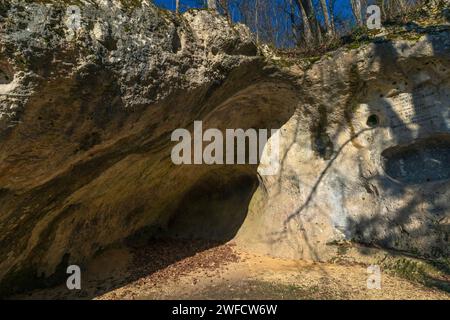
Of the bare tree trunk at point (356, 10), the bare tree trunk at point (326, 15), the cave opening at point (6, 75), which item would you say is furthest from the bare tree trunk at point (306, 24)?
the cave opening at point (6, 75)

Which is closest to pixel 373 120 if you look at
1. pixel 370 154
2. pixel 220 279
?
pixel 370 154

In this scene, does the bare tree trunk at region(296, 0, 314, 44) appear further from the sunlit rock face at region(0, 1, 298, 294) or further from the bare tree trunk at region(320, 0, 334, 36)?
the sunlit rock face at region(0, 1, 298, 294)

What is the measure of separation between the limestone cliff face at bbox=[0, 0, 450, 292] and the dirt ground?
1.58ft

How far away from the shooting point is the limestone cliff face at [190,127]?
3.46 meters

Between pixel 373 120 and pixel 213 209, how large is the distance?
4.52 metres

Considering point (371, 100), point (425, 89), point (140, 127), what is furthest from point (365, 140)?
point (140, 127)

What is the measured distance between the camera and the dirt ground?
4.36 metres

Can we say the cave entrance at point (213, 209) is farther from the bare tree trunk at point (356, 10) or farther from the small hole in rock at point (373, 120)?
the bare tree trunk at point (356, 10)

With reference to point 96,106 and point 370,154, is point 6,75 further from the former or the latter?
point 370,154

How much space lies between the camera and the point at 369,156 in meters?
6.20

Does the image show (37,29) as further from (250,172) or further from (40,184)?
(250,172)

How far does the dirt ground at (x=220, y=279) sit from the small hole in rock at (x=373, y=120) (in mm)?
2661

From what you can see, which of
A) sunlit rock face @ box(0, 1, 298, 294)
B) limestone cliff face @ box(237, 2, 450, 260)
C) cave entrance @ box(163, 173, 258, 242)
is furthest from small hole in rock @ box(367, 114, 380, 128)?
cave entrance @ box(163, 173, 258, 242)

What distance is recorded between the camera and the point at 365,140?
630 centimetres
